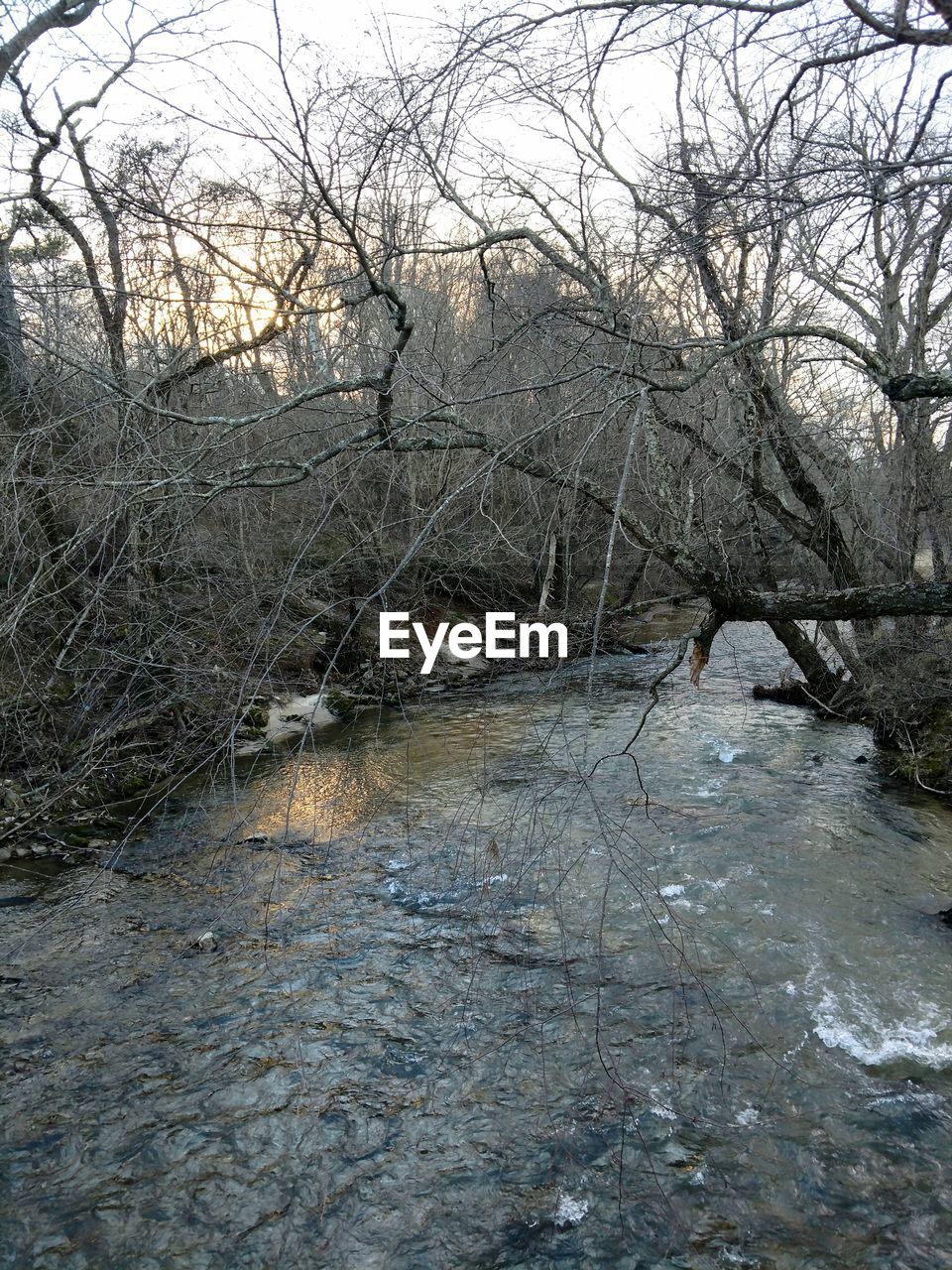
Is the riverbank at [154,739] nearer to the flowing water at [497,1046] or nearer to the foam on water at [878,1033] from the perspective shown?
A: the flowing water at [497,1046]

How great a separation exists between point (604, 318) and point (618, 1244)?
4786mm

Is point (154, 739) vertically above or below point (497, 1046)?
above

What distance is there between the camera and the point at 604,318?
212 inches

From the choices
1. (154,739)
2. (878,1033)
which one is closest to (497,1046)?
(878,1033)

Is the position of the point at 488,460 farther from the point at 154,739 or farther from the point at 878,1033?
the point at 154,739

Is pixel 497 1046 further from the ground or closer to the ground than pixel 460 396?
closer to the ground

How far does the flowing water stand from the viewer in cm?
314

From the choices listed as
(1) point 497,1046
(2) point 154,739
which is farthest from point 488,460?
(2) point 154,739

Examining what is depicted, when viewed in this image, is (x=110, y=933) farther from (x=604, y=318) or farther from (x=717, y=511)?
(x=717, y=511)

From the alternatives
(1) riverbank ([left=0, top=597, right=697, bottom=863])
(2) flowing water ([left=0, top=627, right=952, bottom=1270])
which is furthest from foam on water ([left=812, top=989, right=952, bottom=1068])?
(1) riverbank ([left=0, top=597, right=697, bottom=863])

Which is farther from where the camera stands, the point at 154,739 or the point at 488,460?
the point at 154,739

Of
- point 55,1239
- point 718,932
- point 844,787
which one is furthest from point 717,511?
point 55,1239

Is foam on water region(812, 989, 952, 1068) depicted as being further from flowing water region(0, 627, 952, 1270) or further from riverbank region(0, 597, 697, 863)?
riverbank region(0, 597, 697, 863)

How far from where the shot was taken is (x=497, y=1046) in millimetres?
4062
